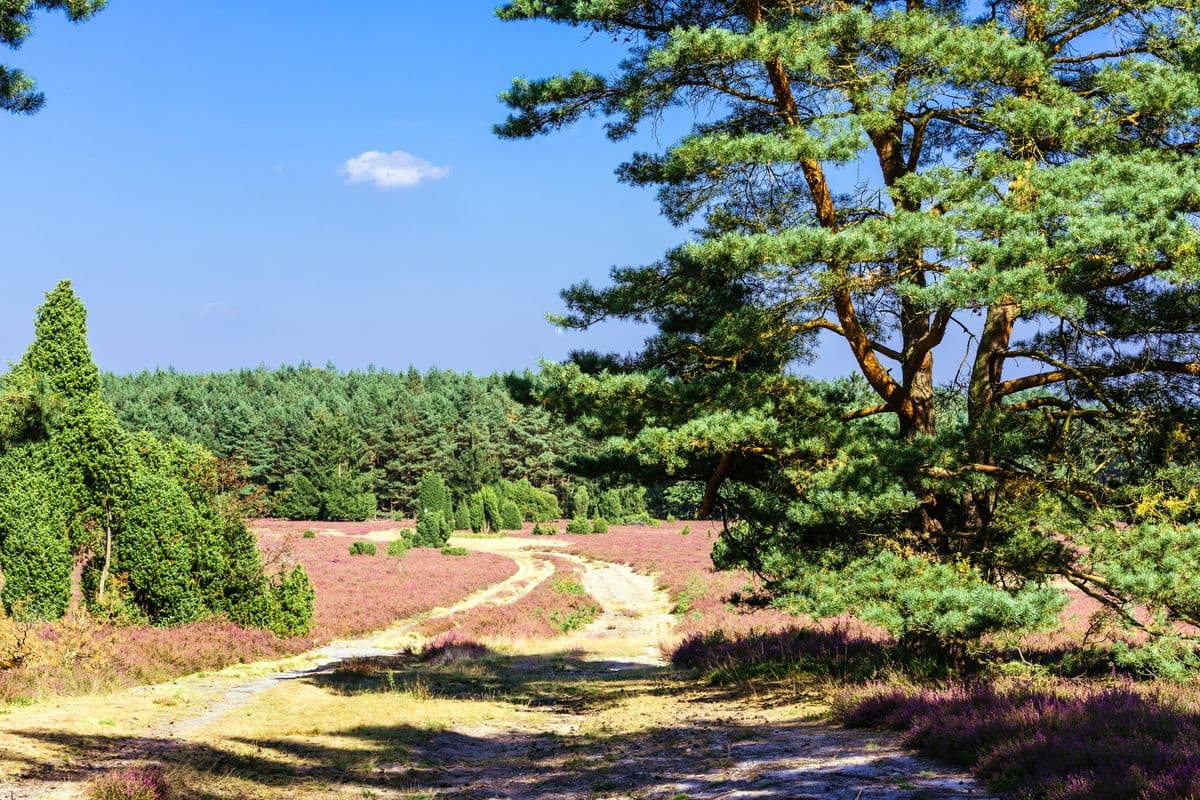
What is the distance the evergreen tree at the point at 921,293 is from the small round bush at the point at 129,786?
5480 mm

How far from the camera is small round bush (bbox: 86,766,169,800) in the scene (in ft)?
21.9

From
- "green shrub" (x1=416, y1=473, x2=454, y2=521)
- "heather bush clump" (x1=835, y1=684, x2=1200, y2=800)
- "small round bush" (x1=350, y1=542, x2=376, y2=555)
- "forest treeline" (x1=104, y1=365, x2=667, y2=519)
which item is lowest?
"small round bush" (x1=350, y1=542, x2=376, y2=555)

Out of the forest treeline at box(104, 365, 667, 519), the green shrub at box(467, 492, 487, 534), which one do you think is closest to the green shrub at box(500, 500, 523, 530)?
the green shrub at box(467, 492, 487, 534)

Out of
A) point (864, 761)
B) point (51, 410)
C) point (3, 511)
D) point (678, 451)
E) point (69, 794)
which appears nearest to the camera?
point (69, 794)

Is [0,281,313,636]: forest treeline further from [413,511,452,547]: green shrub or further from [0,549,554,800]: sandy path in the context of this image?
[413,511,452,547]: green shrub

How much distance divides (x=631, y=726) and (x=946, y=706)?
3.97 meters

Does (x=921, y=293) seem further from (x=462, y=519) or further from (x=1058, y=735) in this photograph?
(x=462, y=519)

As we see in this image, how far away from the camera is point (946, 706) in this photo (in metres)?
8.58

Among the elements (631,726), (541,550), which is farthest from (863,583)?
(541,550)

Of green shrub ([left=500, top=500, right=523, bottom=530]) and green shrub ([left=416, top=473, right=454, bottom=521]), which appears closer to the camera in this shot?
green shrub ([left=416, top=473, right=454, bottom=521])

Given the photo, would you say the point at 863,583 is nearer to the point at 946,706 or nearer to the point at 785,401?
the point at 946,706

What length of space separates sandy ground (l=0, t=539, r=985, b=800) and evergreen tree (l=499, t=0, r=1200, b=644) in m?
1.90

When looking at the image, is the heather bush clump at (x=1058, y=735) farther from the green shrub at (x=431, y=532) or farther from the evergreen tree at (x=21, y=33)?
the green shrub at (x=431, y=532)

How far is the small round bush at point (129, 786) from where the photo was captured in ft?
21.9
